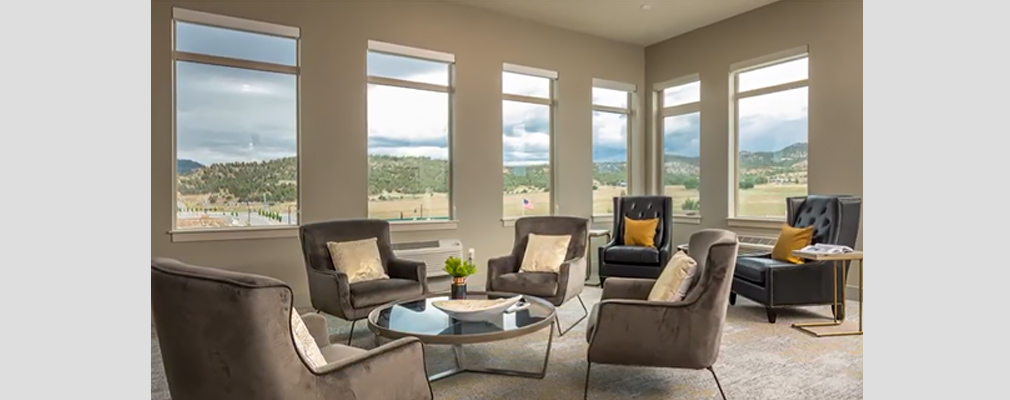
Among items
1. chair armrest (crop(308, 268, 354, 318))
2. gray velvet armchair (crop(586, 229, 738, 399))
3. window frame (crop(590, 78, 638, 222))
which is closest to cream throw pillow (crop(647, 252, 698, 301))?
gray velvet armchair (crop(586, 229, 738, 399))

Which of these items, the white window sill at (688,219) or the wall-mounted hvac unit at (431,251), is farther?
the white window sill at (688,219)

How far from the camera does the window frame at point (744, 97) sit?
588 centimetres

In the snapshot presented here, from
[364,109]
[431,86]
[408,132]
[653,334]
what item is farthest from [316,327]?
[431,86]

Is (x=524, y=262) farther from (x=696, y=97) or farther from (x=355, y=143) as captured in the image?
(x=696, y=97)

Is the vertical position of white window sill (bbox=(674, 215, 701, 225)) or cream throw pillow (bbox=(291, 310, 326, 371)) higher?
white window sill (bbox=(674, 215, 701, 225))

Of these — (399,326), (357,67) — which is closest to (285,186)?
(357,67)

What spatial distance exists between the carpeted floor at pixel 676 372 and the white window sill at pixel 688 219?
2.93 meters

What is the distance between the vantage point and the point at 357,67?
537 cm

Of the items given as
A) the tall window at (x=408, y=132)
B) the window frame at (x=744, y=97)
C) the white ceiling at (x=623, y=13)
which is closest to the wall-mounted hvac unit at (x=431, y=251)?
the tall window at (x=408, y=132)

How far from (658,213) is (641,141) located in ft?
5.57

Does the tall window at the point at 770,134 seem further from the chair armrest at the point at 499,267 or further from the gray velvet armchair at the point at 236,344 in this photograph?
the gray velvet armchair at the point at 236,344

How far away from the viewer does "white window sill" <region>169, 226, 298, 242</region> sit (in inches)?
178

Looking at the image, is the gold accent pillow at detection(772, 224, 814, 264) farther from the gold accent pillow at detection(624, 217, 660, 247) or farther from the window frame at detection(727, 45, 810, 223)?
the gold accent pillow at detection(624, 217, 660, 247)

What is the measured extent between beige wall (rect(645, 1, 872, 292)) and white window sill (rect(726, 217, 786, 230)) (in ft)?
0.24
